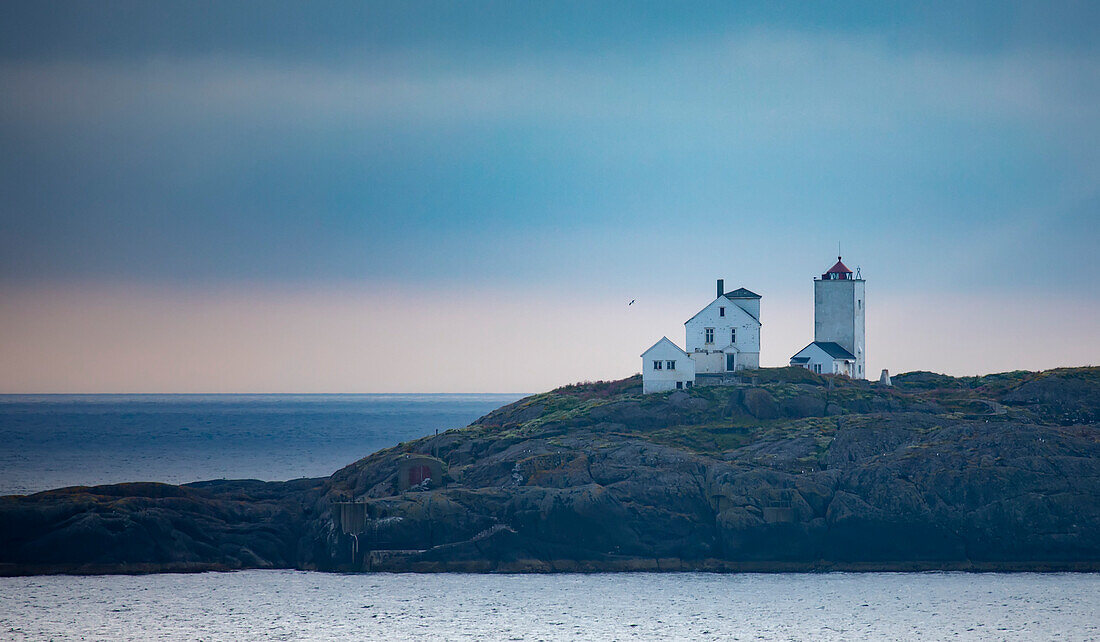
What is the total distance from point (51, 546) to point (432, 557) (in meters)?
20.6

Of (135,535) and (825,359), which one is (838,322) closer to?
(825,359)

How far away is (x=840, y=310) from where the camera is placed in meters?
95.0

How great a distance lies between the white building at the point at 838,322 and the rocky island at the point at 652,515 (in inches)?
723

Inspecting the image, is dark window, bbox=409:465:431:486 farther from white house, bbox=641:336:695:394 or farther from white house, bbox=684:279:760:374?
white house, bbox=684:279:760:374

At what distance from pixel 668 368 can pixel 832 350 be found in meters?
14.1

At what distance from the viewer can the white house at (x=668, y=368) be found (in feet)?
288

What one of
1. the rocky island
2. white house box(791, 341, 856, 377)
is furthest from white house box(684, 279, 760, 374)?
the rocky island

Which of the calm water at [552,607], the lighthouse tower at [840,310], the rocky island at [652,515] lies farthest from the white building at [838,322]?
the calm water at [552,607]

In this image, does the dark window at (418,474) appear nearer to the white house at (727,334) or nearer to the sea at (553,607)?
the sea at (553,607)

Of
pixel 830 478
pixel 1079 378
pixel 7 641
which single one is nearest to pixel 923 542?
pixel 830 478

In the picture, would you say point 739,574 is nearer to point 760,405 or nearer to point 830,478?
point 830,478

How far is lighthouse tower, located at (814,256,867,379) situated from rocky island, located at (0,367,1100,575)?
778 inches

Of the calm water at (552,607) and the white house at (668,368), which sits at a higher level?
the white house at (668,368)

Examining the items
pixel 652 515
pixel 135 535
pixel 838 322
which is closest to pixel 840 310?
pixel 838 322
